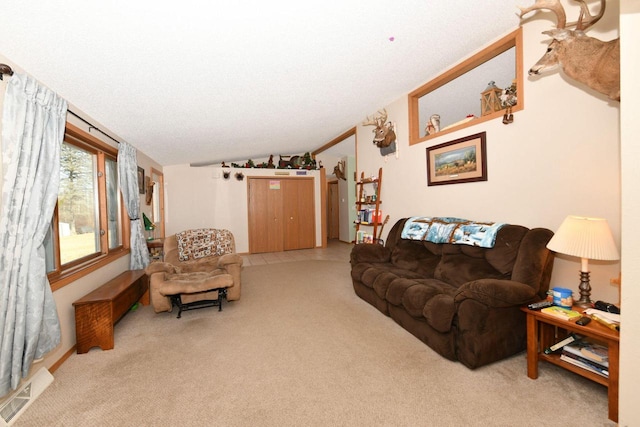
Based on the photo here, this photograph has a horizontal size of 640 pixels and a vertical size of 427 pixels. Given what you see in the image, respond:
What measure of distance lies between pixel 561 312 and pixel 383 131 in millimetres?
2890

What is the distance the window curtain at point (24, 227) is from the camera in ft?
5.23

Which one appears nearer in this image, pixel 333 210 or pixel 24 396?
pixel 24 396

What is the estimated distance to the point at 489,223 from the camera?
2.48m

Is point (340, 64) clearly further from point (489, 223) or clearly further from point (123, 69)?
point (489, 223)

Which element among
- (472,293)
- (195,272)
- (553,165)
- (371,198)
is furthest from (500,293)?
(195,272)

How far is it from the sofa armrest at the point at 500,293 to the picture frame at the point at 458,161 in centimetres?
119

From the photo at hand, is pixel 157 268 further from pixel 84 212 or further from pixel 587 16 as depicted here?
pixel 587 16

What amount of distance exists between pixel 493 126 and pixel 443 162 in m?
0.64

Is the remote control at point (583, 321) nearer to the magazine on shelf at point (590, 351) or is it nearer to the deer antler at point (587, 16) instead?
the magazine on shelf at point (590, 351)

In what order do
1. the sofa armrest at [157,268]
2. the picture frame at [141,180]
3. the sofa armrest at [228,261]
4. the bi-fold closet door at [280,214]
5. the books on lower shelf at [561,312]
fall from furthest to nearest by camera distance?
the bi-fold closet door at [280,214] → the picture frame at [141,180] → the sofa armrest at [228,261] → the sofa armrest at [157,268] → the books on lower shelf at [561,312]

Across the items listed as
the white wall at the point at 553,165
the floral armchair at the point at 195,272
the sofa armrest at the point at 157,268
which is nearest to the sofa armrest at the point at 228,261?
the floral armchair at the point at 195,272

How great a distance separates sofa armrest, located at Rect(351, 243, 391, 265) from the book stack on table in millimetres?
1837

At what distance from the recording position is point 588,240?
164 centimetres

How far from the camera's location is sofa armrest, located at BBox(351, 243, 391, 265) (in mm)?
3361
